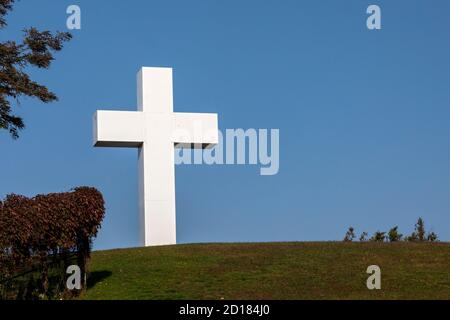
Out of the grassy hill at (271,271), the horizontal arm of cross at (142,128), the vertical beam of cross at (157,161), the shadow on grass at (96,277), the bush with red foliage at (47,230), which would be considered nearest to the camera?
the bush with red foliage at (47,230)

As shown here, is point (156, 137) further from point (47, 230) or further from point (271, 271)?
point (47, 230)

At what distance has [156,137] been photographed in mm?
28359

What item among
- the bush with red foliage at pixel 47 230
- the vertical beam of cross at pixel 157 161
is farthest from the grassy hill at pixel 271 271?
the vertical beam of cross at pixel 157 161

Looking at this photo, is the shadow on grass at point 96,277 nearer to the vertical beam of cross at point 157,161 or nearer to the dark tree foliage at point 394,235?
the vertical beam of cross at point 157,161

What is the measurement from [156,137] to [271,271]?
318 inches

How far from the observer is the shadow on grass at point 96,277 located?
855 inches

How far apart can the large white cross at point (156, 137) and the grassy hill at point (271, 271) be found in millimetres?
2054

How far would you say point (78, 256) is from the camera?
21516 mm

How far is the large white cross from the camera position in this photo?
27.8 m

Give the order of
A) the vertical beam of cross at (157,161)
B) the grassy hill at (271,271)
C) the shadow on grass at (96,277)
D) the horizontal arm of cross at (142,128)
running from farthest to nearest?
the horizontal arm of cross at (142,128)
the vertical beam of cross at (157,161)
the shadow on grass at (96,277)
the grassy hill at (271,271)

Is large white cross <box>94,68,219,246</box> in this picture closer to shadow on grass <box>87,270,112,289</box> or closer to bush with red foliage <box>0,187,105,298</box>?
shadow on grass <box>87,270,112,289</box>

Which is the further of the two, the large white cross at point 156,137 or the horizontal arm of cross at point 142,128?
the horizontal arm of cross at point 142,128
